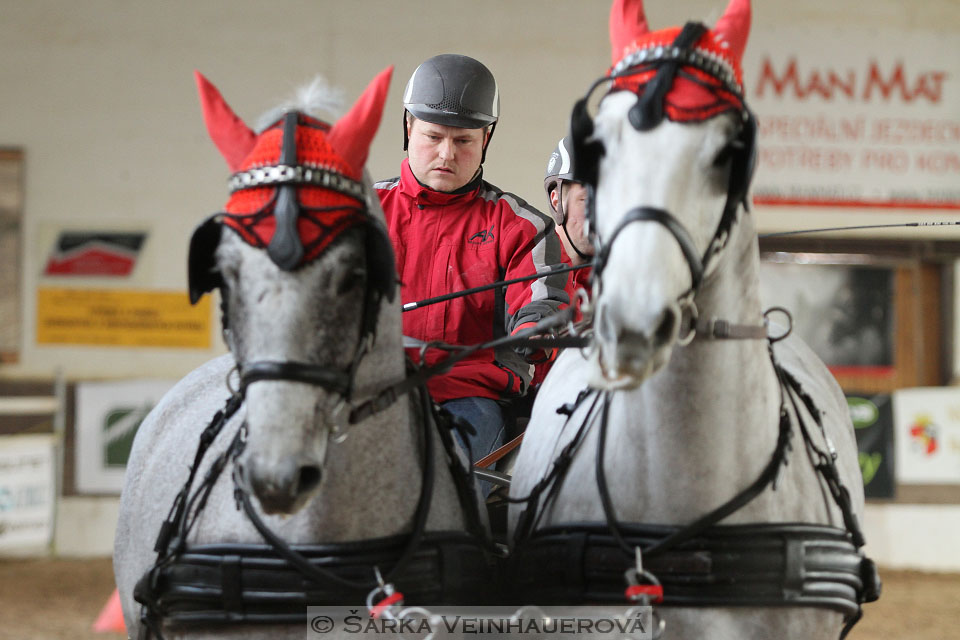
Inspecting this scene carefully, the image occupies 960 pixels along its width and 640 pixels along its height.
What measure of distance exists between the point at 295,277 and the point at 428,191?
49.2 inches

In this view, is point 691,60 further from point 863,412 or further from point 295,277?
point 863,412

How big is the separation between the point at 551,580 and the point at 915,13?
754cm

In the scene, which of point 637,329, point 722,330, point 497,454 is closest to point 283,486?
point 637,329

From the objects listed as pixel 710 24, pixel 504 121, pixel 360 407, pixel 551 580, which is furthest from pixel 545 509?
pixel 504 121

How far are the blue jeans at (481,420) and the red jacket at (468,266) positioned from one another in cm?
3

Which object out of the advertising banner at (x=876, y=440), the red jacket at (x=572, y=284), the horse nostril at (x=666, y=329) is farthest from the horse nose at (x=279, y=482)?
the advertising banner at (x=876, y=440)

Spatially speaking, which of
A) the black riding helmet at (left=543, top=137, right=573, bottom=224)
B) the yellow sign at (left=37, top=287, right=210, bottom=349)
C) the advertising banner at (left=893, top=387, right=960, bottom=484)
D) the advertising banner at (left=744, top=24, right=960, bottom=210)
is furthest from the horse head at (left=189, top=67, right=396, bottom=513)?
the advertising banner at (left=893, top=387, right=960, bottom=484)

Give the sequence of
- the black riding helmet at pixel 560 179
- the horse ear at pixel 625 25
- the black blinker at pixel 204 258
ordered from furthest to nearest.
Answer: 1. the black riding helmet at pixel 560 179
2. the horse ear at pixel 625 25
3. the black blinker at pixel 204 258

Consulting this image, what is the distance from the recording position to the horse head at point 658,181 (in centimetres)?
158

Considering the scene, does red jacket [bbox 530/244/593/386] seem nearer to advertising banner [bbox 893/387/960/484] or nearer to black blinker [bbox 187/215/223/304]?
black blinker [bbox 187/215/223/304]

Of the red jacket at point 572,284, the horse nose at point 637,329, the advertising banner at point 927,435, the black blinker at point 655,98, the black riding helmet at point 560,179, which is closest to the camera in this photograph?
the horse nose at point 637,329

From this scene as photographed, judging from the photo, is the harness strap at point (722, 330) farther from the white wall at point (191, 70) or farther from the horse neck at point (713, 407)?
the white wall at point (191, 70)

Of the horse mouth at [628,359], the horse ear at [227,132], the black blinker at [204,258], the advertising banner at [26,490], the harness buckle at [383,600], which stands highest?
the horse ear at [227,132]

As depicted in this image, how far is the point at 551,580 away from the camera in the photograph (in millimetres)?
A: 2041
